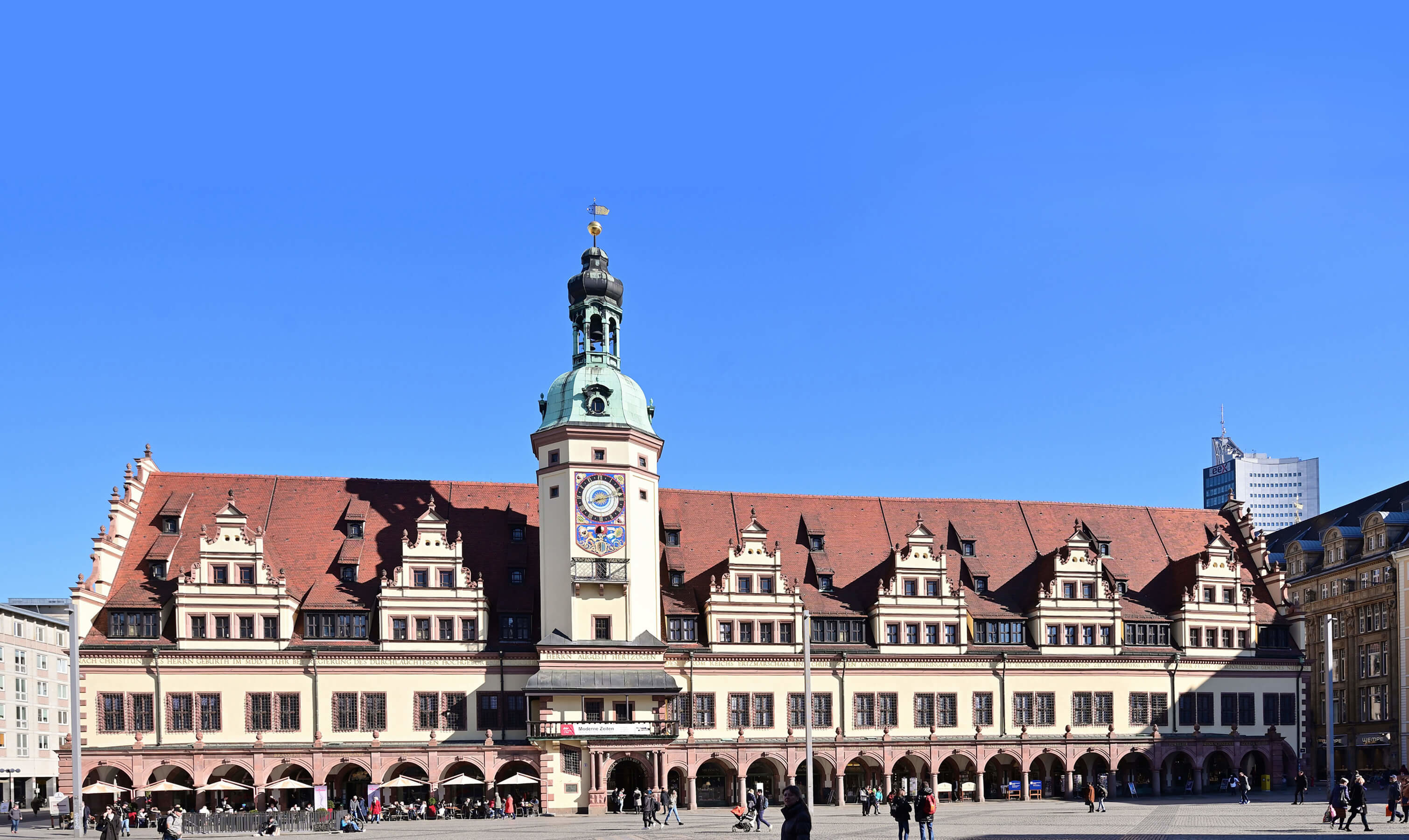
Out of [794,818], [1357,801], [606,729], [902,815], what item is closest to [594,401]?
[606,729]

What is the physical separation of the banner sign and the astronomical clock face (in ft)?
28.6

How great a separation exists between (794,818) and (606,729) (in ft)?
173

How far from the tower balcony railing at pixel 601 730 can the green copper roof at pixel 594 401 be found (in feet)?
51.0

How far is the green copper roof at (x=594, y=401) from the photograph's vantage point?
79438 millimetres

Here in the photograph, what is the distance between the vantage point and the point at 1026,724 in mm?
82938

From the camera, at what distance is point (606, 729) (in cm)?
7506

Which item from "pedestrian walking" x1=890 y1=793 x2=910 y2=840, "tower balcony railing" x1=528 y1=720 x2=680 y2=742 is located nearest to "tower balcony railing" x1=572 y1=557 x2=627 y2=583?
"tower balcony railing" x1=528 y1=720 x2=680 y2=742

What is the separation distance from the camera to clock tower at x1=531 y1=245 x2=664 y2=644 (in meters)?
77.4

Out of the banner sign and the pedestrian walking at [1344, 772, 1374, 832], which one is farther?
the banner sign

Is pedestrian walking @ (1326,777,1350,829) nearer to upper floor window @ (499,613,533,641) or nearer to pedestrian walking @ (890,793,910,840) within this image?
pedestrian walking @ (890,793,910,840)

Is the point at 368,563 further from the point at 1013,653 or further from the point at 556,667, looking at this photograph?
the point at 1013,653

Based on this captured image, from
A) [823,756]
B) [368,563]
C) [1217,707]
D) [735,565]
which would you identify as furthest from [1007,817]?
[368,563]

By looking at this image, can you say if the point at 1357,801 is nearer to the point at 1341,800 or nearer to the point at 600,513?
the point at 1341,800

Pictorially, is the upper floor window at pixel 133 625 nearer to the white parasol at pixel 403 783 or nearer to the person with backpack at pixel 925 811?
the white parasol at pixel 403 783
